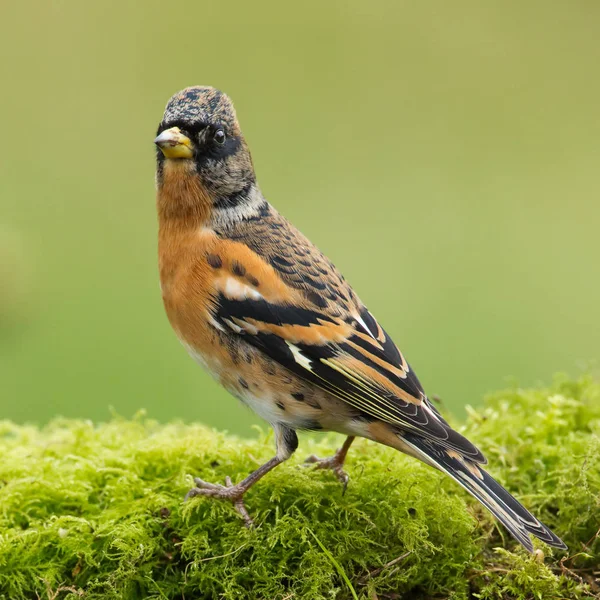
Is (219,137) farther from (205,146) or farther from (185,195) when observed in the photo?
(185,195)

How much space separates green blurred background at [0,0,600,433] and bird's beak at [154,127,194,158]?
1.52m

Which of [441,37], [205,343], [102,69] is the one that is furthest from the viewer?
[441,37]

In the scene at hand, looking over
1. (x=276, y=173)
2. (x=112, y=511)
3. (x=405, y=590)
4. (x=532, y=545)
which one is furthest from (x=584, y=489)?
(x=276, y=173)

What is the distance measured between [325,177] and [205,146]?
608 cm

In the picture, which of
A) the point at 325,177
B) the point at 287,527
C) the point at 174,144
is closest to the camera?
the point at 287,527

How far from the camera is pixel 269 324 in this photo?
428 cm

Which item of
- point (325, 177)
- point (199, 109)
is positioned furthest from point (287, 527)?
point (325, 177)

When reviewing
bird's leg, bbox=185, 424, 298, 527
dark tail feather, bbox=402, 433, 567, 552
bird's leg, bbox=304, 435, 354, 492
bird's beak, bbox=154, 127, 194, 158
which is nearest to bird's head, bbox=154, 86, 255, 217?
bird's beak, bbox=154, 127, 194, 158

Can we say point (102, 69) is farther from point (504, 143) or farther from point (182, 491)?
point (182, 491)

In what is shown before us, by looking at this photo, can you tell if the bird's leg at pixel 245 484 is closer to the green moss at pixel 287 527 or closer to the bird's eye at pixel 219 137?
the green moss at pixel 287 527

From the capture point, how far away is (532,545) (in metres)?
3.71

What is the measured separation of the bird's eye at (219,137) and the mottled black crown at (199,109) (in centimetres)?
4

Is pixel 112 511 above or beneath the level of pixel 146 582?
above

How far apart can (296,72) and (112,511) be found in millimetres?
9137
